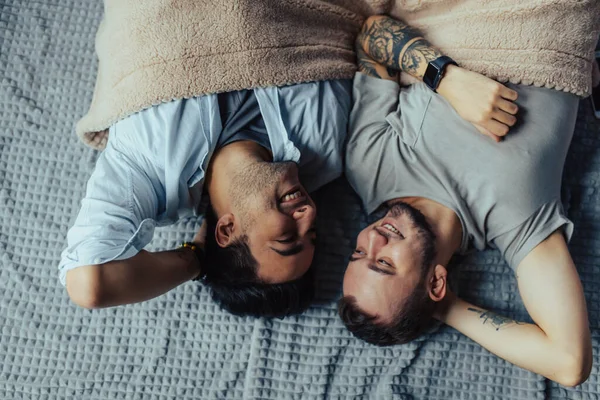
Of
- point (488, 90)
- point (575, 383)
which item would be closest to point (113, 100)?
point (488, 90)

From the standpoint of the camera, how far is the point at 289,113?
1262 millimetres

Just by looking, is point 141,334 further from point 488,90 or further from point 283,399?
point 488,90

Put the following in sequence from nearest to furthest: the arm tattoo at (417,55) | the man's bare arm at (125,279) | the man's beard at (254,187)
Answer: the man's bare arm at (125,279) < the man's beard at (254,187) < the arm tattoo at (417,55)

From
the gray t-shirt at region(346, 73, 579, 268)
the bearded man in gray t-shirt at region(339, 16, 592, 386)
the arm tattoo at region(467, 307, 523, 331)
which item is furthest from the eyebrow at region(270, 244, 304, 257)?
the arm tattoo at region(467, 307, 523, 331)

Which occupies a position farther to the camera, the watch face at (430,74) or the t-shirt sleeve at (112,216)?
the watch face at (430,74)

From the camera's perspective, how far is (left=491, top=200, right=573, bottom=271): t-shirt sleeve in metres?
1.20

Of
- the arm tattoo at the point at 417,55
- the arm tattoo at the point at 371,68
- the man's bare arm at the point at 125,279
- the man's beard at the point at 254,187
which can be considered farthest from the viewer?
the arm tattoo at the point at 371,68

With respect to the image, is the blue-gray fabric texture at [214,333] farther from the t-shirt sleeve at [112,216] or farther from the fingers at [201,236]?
the t-shirt sleeve at [112,216]

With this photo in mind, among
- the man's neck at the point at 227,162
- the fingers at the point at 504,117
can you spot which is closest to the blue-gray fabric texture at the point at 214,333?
→ the man's neck at the point at 227,162

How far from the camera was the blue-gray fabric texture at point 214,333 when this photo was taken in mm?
1361

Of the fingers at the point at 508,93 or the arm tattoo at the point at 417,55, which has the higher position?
the arm tattoo at the point at 417,55

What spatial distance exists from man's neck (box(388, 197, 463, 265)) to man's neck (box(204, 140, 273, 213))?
363 millimetres

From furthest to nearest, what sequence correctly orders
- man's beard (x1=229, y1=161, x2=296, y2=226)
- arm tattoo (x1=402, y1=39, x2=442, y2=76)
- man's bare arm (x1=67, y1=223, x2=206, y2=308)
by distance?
arm tattoo (x1=402, y1=39, x2=442, y2=76) → man's beard (x1=229, y1=161, x2=296, y2=226) → man's bare arm (x1=67, y1=223, x2=206, y2=308)

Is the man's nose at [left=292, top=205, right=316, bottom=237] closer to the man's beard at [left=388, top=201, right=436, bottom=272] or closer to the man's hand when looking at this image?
the man's beard at [left=388, top=201, right=436, bottom=272]
